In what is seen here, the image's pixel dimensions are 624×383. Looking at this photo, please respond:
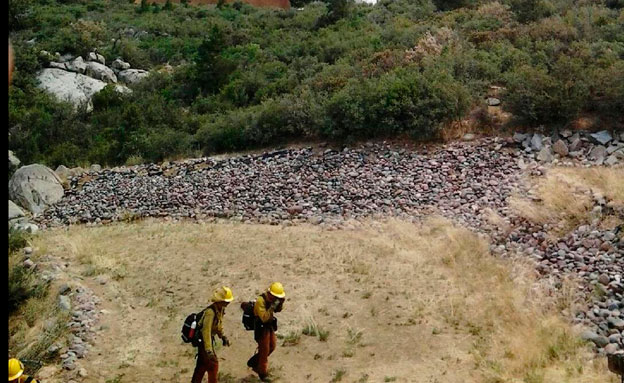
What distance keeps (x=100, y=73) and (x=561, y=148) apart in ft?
64.5

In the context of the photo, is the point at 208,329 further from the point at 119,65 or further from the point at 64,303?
the point at 119,65

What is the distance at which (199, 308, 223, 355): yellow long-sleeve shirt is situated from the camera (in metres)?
6.61

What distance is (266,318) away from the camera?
711 centimetres

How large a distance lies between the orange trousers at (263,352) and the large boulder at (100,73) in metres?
21.1

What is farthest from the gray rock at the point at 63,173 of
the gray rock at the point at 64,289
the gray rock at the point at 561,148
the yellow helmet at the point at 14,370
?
the gray rock at the point at 561,148

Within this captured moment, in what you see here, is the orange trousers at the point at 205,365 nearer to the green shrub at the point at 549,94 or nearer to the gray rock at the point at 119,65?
the green shrub at the point at 549,94

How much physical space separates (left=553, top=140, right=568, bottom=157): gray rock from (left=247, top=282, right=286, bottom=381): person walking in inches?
336

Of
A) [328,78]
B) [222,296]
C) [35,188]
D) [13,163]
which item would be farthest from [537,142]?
[13,163]

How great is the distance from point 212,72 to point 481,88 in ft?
36.7

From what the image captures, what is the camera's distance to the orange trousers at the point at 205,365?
6645 mm

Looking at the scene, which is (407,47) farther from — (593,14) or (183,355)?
(183,355)

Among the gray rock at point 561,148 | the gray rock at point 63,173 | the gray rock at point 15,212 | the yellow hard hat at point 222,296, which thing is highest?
the yellow hard hat at point 222,296

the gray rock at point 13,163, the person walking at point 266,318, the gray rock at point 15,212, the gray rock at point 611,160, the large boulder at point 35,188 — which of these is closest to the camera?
the person walking at point 266,318

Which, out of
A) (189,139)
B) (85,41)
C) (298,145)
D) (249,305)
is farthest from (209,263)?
(85,41)
